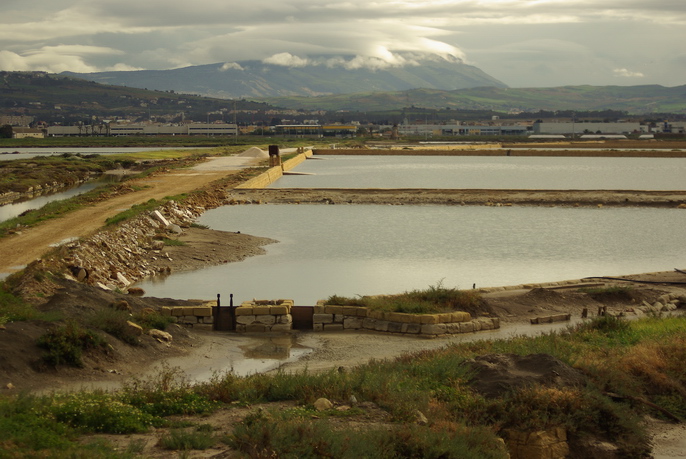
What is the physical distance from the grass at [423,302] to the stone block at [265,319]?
1.16m

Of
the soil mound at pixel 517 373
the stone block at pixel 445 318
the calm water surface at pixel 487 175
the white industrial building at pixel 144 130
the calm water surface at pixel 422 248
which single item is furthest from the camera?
the white industrial building at pixel 144 130

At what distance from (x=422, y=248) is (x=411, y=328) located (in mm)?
11595

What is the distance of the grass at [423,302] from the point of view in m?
15.1

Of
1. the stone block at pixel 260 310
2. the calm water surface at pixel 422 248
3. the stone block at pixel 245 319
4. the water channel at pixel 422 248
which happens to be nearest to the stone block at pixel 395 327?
the stone block at pixel 260 310

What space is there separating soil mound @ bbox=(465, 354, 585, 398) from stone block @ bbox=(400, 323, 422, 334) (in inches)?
159

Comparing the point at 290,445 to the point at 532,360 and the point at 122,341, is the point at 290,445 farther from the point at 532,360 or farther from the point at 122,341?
the point at 122,341

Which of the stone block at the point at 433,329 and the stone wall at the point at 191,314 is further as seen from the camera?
the stone wall at the point at 191,314

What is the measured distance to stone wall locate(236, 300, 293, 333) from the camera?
49.2ft

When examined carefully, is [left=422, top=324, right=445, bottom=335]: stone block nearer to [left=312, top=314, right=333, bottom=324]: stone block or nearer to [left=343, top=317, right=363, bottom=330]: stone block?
[left=343, top=317, right=363, bottom=330]: stone block

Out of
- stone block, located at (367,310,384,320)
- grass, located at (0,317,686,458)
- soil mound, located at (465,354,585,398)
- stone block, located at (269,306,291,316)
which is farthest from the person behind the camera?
stone block, located at (269,306,291,316)

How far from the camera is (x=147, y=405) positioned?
9.04m

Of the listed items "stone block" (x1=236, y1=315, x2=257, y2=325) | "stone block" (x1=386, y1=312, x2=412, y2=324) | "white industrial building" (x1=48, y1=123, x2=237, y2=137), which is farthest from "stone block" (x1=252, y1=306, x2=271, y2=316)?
"white industrial building" (x1=48, y1=123, x2=237, y2=137)

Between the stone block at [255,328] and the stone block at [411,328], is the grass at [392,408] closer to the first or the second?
the stone block at [411,328]

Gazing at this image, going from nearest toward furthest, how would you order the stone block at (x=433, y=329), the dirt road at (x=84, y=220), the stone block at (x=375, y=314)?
the stone block at (x=433, y=329) → the stone block at (x=375, y=314) → the dirt road at (x=84, y=220)
